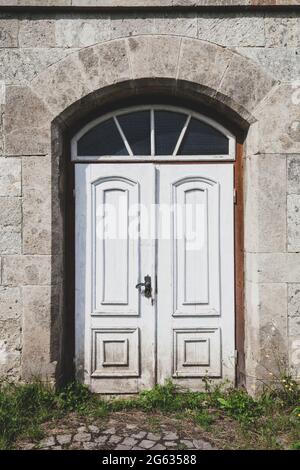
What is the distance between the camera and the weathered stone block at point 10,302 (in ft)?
11.8

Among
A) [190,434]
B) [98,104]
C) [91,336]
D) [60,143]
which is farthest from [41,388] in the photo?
[98,104]

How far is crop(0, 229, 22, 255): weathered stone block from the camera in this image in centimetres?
361

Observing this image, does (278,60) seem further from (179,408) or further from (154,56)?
(179,408)

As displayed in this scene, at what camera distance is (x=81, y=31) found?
143 inches

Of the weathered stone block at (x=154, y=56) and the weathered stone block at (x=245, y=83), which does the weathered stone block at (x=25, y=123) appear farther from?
the weathered stone block at (x=245, y=83)

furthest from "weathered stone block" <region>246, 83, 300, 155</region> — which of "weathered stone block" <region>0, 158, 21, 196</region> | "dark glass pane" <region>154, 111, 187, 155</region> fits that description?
"weathered stone block" <region>0, 158, 21, 196</region>

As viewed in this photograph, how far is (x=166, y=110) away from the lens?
3932 mm

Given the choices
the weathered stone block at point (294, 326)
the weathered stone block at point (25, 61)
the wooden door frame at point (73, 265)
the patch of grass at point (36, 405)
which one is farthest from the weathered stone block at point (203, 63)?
the patch of grass at point (36, 405)

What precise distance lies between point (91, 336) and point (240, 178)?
81.2 inches

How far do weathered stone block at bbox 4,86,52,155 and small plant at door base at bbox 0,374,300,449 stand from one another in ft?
6.80

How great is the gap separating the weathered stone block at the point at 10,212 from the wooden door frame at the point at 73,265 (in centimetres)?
44

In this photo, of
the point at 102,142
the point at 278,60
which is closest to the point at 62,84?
the point at 102,142

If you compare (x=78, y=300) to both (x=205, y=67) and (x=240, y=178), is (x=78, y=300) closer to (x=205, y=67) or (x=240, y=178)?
(x=240, y=178)

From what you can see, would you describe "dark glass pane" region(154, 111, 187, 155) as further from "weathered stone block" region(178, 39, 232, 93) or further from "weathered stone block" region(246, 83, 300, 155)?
"weathered stone block" region(246, 83, 300, 155)
